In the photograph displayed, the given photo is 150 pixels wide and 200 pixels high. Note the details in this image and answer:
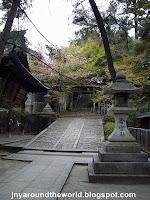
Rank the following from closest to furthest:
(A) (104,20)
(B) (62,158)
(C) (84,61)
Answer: (B) (62,158)
(A) (104,20)
(C) (84,61)

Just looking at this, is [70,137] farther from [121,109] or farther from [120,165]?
[120,165]

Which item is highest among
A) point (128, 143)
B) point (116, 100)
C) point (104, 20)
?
point (104, 20)

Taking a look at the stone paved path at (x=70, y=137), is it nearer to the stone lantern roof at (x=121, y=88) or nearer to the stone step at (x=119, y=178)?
the stone lantern roof at (x=121, y=88)

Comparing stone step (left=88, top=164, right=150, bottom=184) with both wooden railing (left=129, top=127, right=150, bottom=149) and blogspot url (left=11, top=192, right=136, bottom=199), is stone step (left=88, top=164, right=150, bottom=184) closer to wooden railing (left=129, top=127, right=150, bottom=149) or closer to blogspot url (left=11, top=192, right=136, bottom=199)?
blogspot url (left=11, top=192, right=136, bottom=199)

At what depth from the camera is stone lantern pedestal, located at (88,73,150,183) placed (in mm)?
9617

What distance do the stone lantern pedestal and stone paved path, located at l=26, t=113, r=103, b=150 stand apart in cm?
692

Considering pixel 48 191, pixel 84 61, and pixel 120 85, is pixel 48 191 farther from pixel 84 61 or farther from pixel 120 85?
pixel 84 61

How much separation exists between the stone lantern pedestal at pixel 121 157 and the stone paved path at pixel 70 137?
6.92m

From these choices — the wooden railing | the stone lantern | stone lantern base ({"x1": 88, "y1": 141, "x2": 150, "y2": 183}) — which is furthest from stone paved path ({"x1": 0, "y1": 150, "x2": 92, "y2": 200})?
the wooden railing

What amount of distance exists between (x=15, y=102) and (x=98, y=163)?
702 inches

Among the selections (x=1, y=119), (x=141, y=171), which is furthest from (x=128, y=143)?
(x=1, y=119)

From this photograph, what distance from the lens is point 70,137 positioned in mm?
21125

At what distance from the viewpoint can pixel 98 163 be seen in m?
9.91

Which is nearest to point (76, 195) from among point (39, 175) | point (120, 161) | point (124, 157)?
point (39, 175)
